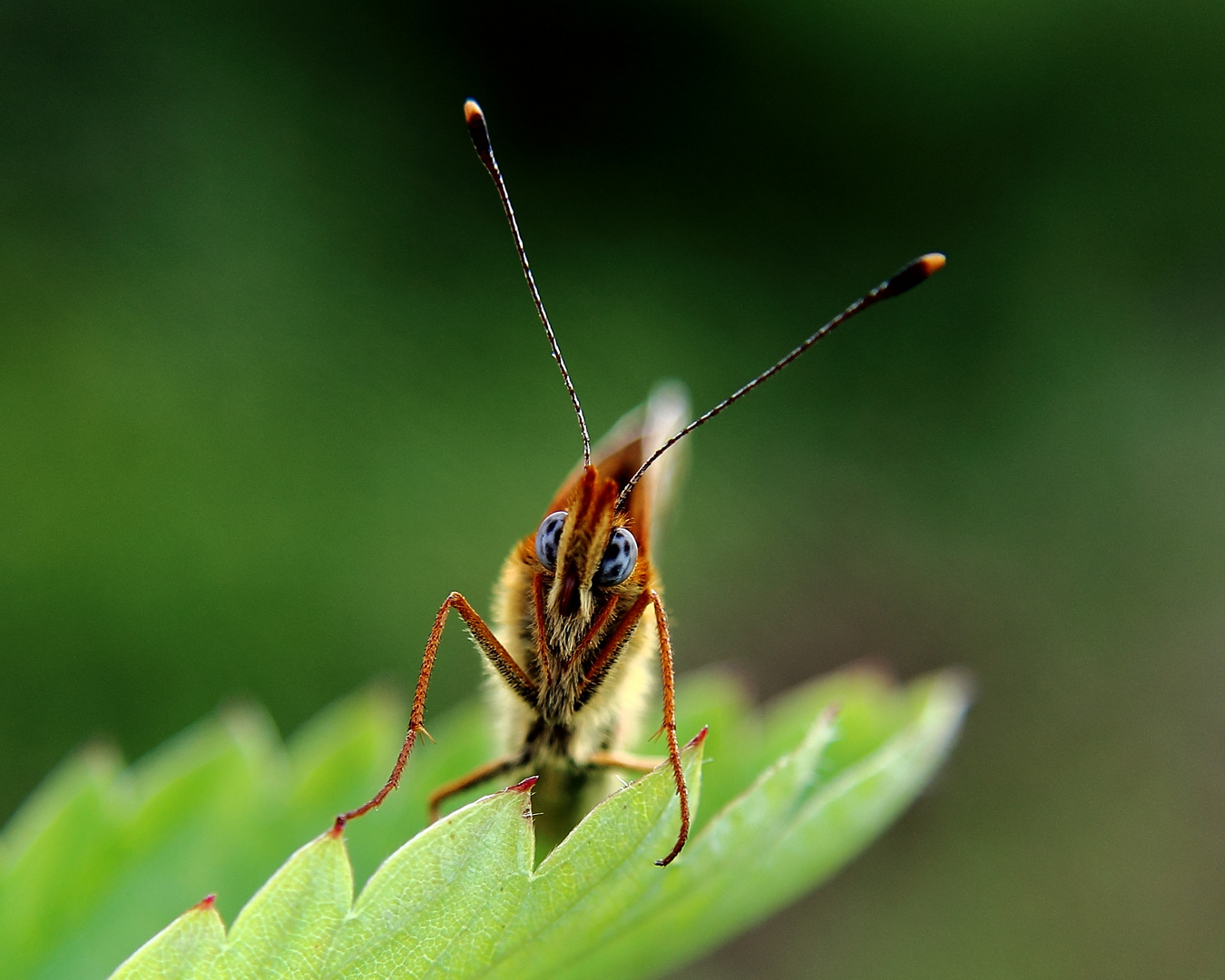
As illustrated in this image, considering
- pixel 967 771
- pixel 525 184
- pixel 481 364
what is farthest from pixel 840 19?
pixel 967 771

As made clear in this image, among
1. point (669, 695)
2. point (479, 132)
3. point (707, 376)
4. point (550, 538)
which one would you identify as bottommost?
point (669, 695)

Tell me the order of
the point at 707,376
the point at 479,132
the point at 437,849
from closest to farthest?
the point at 437,849, the point at 479,132, the point at 707,376

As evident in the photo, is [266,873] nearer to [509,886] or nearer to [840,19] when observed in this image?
[509,886]

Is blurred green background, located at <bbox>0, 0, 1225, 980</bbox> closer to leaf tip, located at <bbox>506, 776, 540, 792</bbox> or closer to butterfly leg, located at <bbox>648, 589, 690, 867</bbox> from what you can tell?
butterfly leg, located at <bbox>648, 589, 690, 867</bbox>

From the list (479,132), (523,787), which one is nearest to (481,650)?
(523,787)

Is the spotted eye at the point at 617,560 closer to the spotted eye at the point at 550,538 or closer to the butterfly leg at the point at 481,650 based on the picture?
the spotted eye at the point at 550,538

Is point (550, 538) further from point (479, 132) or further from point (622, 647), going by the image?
point (479, 132)

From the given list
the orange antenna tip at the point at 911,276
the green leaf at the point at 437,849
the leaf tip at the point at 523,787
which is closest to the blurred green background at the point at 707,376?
the green leaf at the point at 437,849

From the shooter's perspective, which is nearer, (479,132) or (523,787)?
(523,787)
